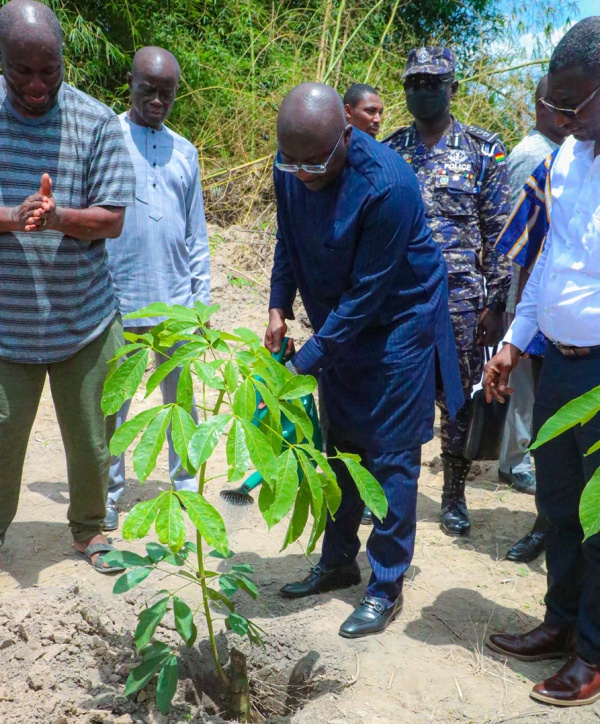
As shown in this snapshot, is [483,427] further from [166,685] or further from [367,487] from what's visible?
[166,685]

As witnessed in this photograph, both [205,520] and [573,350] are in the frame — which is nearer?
[205,520]

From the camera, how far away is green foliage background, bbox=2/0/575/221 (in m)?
7.45

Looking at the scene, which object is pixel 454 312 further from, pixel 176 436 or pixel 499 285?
pixel 176 436

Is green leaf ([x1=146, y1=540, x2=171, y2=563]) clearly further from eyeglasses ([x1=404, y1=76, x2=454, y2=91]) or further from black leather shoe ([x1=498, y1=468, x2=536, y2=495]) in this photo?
black leather shoe ([x1=498, y1=468, x2=536, y2=495])

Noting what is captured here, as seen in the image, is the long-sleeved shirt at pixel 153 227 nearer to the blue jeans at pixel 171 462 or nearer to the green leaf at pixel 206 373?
the blue jeans at pixel 171 462

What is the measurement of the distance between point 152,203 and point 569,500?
7.36 feet

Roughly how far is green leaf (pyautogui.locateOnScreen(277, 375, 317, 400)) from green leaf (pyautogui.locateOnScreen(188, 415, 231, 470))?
0.80ft

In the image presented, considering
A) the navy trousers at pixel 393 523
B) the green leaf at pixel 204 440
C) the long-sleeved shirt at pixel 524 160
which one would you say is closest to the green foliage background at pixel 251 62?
the long-sleeved shirt at pixel 524 160

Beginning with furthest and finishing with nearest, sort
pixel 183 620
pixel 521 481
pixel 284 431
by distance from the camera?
pixel 521 481 → pixel 284 431 → pixel 183 620

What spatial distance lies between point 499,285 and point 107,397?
78.5 inches

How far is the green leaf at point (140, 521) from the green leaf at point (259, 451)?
268 millimetres

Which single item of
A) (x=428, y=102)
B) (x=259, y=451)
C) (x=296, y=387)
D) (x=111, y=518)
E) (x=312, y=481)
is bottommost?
(x=111, y=518)

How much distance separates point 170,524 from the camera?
207 centimetres

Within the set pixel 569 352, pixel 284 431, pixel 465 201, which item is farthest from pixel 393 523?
pixel 465 201
